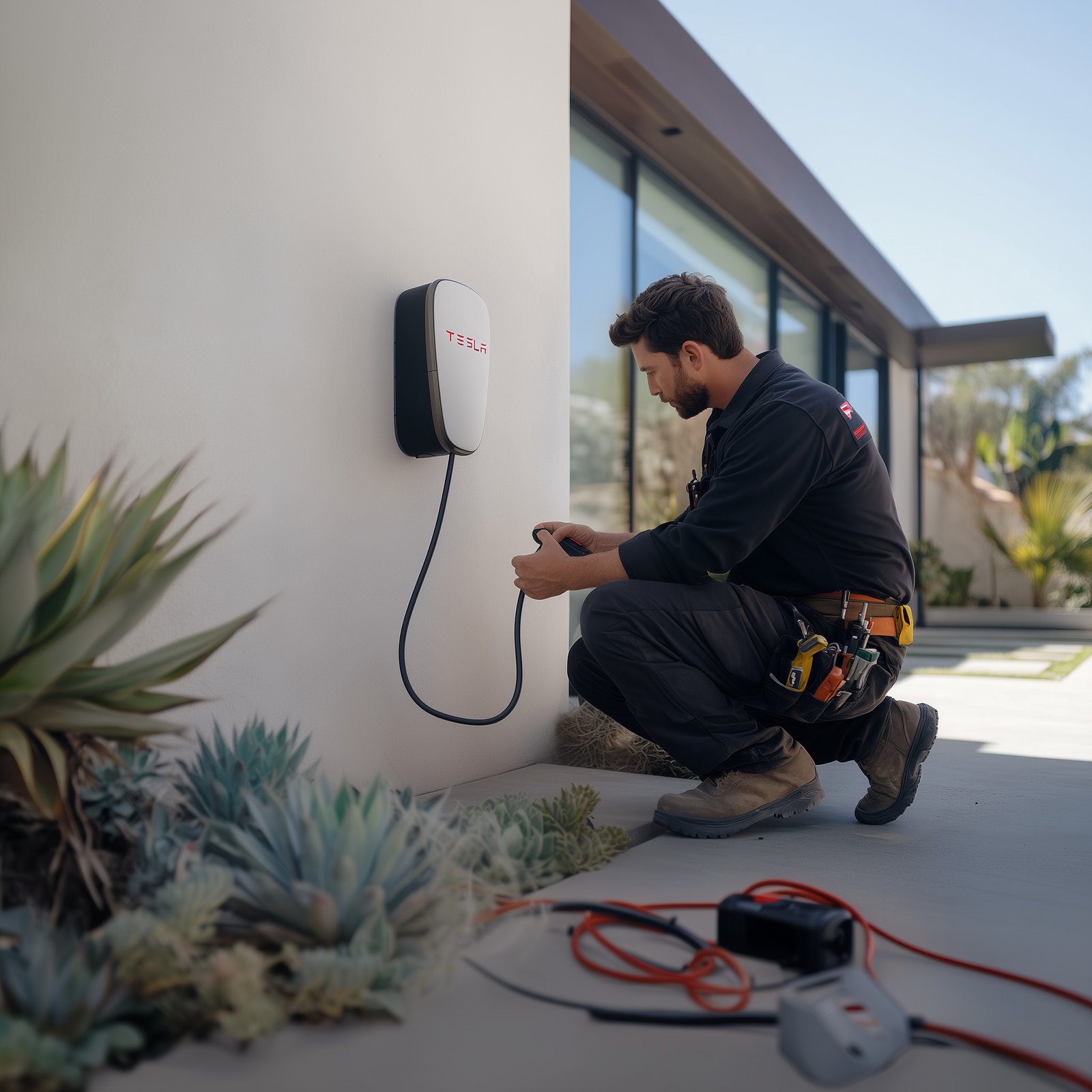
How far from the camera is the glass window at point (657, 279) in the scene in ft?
14.1

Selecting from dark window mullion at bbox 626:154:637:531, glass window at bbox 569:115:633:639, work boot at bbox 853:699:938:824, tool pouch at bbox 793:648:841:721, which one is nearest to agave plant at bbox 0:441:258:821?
tool pouch at bbox 793:648:841:721

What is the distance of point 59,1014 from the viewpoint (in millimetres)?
893

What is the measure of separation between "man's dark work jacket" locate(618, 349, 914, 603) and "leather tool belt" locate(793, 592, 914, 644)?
0.02 m

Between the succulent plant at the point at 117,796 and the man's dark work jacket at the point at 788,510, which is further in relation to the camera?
the man's dark work jacket at the point at 788,510

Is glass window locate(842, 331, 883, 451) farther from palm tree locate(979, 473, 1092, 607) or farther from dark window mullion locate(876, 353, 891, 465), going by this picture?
palm tree locate(979, 473, 1092, 607)

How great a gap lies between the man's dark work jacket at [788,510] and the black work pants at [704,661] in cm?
6

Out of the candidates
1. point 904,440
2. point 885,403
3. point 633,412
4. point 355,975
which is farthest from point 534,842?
point 904,440

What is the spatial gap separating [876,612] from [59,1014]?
1.61 m

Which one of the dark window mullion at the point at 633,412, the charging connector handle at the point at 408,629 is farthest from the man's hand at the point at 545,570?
the dark window mullion at the point at 633,412

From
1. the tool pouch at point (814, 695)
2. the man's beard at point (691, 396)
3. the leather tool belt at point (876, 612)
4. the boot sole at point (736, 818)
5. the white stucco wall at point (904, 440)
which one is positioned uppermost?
the white stucco wall at point (904, 440)

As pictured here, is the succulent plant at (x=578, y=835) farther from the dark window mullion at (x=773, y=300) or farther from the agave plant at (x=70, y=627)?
the dark window mullion at (x=773, y=300)

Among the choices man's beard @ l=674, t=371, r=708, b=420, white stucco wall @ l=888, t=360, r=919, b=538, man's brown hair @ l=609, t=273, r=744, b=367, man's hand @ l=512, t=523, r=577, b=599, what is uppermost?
white stucco wall @ l=888, t=360, r=919, b=538

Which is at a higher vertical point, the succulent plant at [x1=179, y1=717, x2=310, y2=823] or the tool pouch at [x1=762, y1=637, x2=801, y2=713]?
the tool pouch at [x1=762, y1=637, x2=801, y2=713]

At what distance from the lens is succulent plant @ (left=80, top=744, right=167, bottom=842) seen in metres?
1.23
